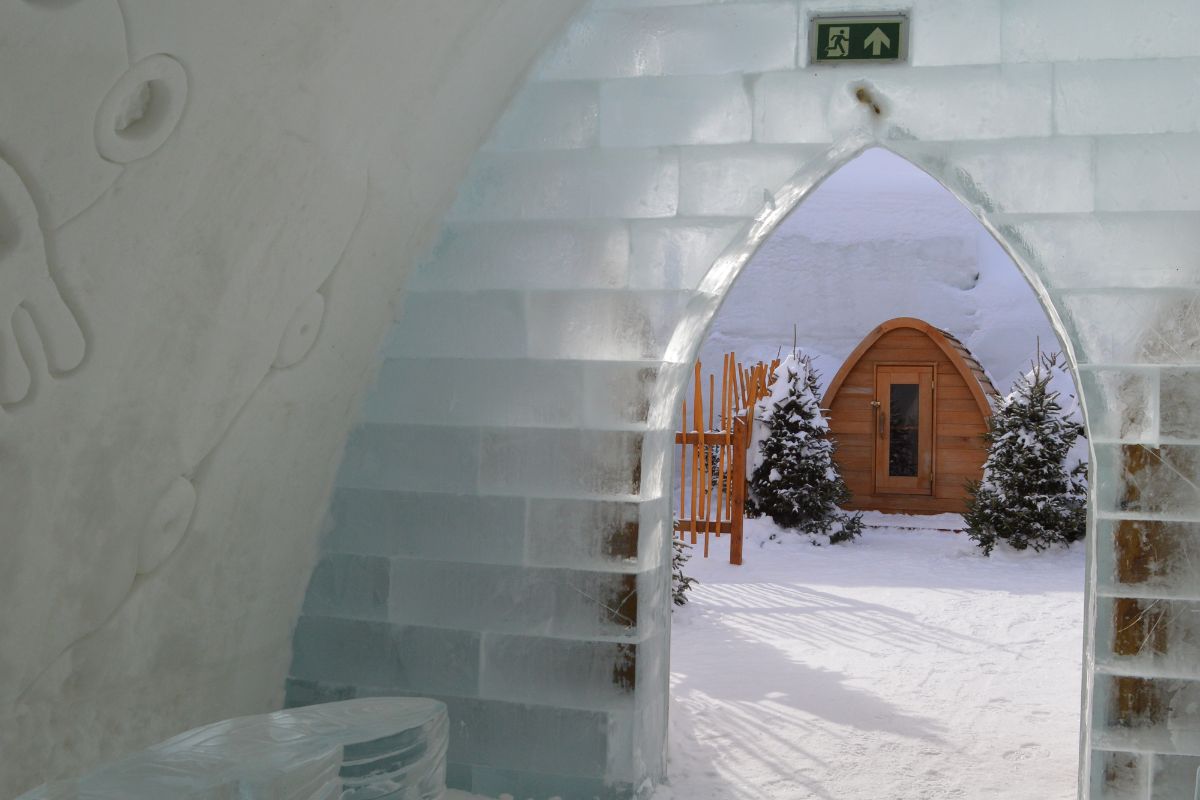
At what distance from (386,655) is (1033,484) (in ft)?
22.9

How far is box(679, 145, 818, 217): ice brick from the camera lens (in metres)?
3.39

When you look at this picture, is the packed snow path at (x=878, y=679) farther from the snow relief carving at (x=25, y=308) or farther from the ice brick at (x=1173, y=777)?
the snow relief carving at (x=25, y=308)

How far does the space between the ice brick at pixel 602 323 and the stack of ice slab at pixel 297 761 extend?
4.20 ft

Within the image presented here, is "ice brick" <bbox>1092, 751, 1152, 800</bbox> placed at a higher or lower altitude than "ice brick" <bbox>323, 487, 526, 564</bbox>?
lower

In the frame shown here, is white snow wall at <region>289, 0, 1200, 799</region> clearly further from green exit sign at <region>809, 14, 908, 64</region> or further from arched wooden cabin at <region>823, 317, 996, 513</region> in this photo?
arched wooden cabin at <region>823, 317, 996, 513</region>

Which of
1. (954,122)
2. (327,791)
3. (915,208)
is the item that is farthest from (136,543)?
(915,208)

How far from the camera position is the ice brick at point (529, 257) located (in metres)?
3.52

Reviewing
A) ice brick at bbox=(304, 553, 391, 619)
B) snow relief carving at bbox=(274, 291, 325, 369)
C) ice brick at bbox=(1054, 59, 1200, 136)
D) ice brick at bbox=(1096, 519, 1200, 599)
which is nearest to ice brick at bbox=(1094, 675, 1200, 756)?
ice brick at bbox=(1096, 519, 1200, 599)

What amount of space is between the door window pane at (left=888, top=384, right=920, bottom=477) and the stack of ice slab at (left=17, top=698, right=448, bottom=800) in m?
9.78

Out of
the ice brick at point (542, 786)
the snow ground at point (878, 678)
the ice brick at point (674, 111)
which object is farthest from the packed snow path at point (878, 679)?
the ice brick at point (674, 111)

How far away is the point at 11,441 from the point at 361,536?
151 centimetres

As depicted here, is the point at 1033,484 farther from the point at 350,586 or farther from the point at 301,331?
the point at 301,331

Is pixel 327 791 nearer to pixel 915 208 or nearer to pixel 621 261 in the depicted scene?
pixel 621 261

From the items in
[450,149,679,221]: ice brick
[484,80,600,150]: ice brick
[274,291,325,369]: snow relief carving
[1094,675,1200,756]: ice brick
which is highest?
[484,80,600,150]: ice brick
